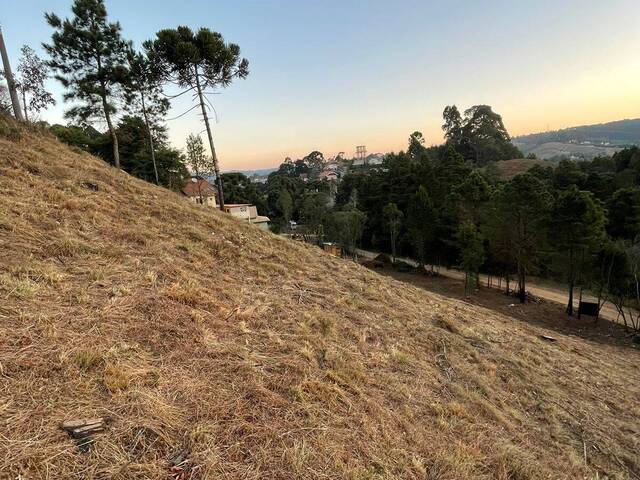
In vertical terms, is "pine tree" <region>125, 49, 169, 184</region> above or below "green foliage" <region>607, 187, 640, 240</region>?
above

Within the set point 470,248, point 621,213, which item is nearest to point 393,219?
point 470,248

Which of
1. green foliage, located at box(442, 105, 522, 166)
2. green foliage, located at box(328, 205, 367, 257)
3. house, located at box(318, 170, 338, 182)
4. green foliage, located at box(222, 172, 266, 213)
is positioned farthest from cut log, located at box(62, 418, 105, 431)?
house, located at box(318, 170, 338, 182)

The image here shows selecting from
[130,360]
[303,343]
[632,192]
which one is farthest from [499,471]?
[632,192]

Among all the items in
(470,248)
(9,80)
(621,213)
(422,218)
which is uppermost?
(9,80)

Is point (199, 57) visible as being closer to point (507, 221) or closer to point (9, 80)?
point (9, 80)

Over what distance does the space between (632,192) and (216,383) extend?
35.3 m

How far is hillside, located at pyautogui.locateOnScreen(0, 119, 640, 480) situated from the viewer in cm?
215

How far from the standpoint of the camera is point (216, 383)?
273 cm

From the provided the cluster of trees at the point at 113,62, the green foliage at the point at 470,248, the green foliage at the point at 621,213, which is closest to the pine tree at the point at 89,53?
the cluster of trees at the point at 113,62

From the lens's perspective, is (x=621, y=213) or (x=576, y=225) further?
(x=621, y=213)

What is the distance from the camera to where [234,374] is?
290 centimetres

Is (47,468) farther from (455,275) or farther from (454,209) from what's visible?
(455,275)

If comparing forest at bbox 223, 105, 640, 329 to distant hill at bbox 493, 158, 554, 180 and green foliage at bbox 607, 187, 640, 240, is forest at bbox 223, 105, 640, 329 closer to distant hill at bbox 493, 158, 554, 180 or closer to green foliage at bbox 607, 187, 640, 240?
green foliage at bbox 607, 187, 640, 240

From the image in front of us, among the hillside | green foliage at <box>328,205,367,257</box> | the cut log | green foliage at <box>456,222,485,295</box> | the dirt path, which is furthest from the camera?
green foliage at <box>328,205,367,257</box>
